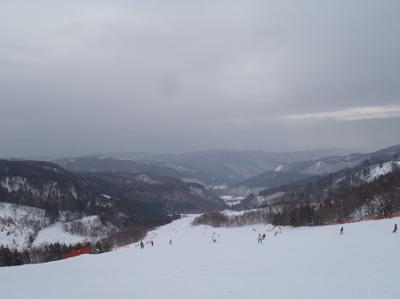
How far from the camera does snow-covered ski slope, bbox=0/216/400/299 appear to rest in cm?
2375

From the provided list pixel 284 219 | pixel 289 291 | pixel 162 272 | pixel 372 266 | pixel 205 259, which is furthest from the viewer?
pixel 284 219

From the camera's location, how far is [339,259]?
102 ft

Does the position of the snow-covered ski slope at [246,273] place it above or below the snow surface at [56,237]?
above

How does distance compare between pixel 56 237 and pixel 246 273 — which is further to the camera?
pixel 56 237

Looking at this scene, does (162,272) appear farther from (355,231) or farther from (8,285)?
(355,231)

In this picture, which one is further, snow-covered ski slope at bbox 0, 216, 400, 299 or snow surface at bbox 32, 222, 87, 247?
snow surface at bbox 32, 222, 87, 247

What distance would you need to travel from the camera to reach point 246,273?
99.7ft

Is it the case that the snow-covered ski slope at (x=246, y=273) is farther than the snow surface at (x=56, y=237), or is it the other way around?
the snow surface at (x=56, y=237)

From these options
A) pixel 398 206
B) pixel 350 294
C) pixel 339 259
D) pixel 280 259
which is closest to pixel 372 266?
pixel 339 259

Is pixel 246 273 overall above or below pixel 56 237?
above

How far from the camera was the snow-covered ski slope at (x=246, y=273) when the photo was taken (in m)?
23.8

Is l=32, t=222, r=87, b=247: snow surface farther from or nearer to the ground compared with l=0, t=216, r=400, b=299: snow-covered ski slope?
nearer to the ground

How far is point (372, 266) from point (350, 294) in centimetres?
660

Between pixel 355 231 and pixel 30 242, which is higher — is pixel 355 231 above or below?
above
